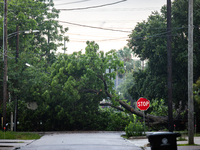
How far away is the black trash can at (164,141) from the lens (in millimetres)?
10750

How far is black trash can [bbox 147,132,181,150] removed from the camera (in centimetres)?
1075

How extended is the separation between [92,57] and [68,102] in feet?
16.5

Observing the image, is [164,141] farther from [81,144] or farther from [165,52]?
[165,52]

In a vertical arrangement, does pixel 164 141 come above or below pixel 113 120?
above

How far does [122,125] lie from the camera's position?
38.2m

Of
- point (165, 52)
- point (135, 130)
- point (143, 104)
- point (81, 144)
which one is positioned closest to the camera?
point (81, 144)

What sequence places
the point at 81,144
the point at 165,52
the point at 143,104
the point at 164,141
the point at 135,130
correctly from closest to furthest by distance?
the point at 164,141 → the point at 81,144 → the point at 135,130 → the point at 143,104 → the point at 165,52

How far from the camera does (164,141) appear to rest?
1077 centimetres

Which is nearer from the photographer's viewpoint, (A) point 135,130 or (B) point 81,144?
(B) point 81,144

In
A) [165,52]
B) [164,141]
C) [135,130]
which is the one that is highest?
[165,52]

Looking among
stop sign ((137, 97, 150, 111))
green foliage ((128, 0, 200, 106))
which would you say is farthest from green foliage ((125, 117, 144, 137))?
green foliage ((128, 0, 200, 106))

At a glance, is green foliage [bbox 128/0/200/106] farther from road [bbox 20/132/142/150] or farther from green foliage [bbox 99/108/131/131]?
road [bbox 20/132/142/150]

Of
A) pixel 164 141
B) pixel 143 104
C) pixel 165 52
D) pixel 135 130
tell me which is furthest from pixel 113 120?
pixel 164 141

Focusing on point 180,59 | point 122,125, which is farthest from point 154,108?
point 180,59
